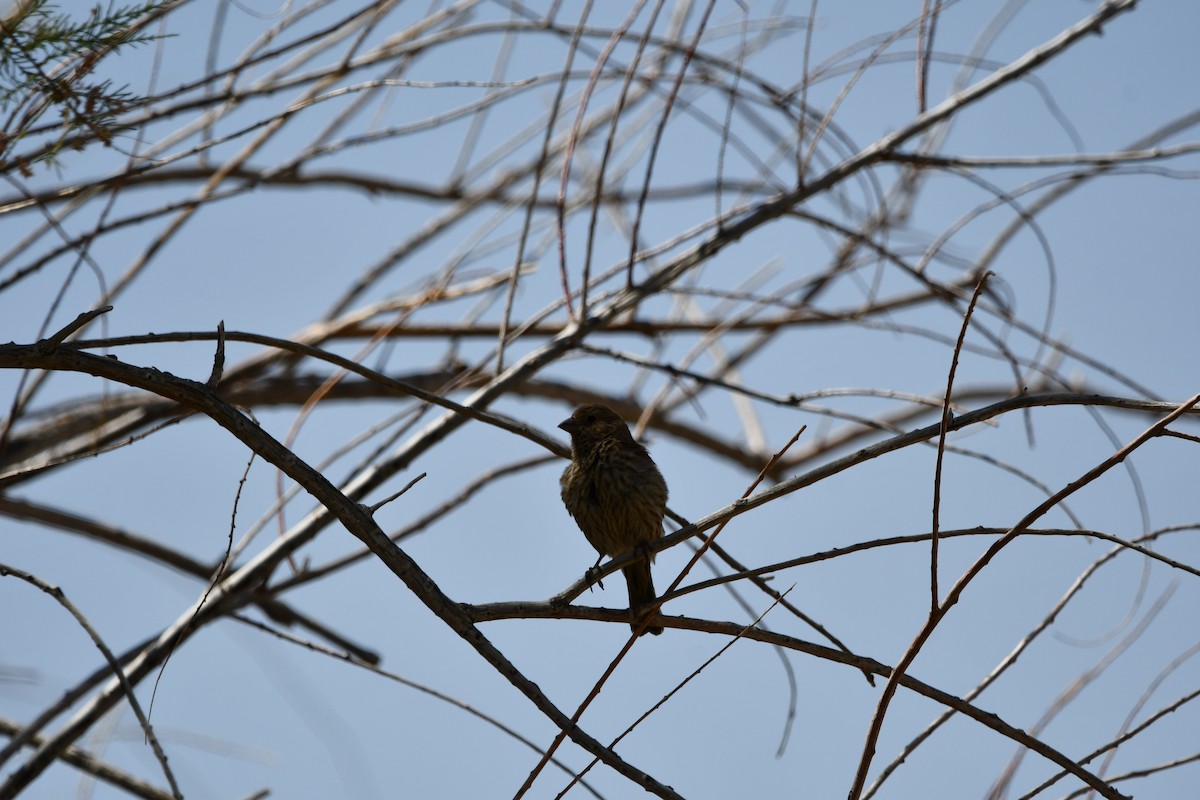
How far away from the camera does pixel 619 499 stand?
4.57 metres

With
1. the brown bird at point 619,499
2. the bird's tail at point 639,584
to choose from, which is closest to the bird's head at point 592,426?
the brown bird at point 619,499

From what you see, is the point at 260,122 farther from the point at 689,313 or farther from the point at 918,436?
the point at 689,313

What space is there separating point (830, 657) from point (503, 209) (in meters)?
2.59

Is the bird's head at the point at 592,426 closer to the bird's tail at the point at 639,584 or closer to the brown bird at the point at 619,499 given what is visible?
the brown bird at the point at 619,499

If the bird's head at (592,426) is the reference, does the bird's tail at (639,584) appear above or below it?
below

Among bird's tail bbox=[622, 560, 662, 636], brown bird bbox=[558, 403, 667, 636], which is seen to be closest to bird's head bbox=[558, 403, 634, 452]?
brown bird bbox=[558, 403, 667, 636]

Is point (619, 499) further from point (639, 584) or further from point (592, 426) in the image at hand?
point (592, 426)

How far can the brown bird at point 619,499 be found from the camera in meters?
4.55

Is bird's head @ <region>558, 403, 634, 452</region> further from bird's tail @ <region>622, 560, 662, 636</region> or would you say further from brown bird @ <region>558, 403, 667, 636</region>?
bird's tail @ <region>622, 560, 662, 636</region>

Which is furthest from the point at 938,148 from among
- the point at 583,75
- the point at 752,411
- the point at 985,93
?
the point at 752,411

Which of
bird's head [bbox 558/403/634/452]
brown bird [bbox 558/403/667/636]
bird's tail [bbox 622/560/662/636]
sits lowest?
bird's tail [bbox 622/560/662/636]

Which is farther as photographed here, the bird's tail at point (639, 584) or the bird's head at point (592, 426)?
the bird's head at point (592, 426)

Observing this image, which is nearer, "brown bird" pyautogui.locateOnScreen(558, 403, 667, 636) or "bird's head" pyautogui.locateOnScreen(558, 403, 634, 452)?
"brown bird" pyautogui.locateOnScreen(558, 403, 667, 636)

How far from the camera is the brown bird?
179 inches
